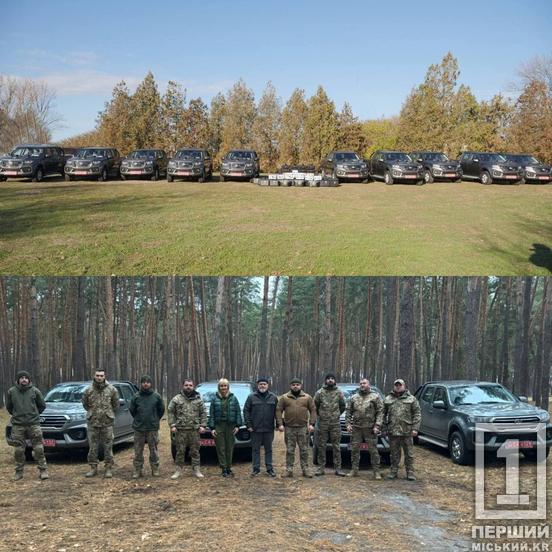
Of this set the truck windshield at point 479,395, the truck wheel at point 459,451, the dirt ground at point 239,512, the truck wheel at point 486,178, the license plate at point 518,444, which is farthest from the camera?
the truck wheel at point 486,178

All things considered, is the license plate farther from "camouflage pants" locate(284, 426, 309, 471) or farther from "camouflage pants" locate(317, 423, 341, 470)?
"camouflage pants" locate(284, 426, 309, 471)

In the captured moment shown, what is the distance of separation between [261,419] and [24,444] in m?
3.59

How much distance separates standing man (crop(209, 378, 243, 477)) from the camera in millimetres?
10086

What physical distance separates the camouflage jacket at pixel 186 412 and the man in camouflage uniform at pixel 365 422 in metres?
2.39

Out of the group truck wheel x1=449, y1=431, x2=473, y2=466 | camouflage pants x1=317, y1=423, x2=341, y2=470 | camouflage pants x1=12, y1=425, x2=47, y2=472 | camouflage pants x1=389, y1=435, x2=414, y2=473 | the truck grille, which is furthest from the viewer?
the truck grille

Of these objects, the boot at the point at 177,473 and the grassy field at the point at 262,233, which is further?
the grassy field at the point at 262,233

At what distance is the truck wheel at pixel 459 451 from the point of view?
36.3 ft

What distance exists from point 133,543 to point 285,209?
49.5 feet

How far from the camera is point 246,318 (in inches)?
1065

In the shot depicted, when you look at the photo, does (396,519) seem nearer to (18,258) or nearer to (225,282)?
(18,258)

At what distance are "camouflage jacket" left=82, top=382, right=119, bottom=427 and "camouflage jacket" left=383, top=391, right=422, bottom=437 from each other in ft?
14.1

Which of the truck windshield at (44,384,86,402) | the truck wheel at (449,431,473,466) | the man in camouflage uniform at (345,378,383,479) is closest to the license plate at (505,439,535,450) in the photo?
the truck wheel at (449,431,473,466)

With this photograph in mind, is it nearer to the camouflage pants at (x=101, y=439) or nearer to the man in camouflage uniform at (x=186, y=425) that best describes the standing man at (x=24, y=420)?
the camouflage pants at (x=101, y=439)

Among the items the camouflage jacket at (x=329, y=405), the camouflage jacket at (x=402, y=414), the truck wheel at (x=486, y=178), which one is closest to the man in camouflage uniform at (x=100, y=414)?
the camouflage jacket at (x=329, y=405)
